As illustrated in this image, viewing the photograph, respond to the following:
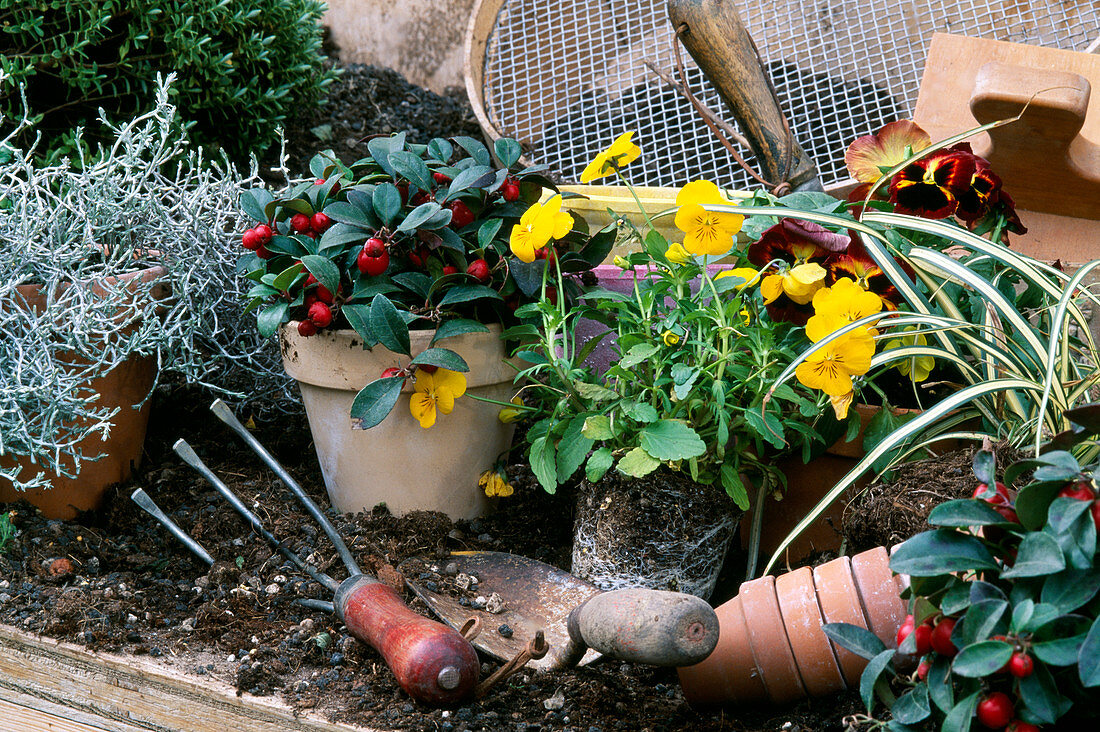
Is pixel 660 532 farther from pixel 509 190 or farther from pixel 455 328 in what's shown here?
pixel 509 190

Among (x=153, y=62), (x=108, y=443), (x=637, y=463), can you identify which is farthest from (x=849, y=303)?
(x=153, y=62)

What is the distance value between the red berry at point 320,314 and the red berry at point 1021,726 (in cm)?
82

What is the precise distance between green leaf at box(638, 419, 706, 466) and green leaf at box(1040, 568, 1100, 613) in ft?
1.34

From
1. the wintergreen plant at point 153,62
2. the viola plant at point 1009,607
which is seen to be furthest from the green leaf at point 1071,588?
the wintergreen plant at point 153,62

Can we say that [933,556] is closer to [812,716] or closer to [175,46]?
[812,716]

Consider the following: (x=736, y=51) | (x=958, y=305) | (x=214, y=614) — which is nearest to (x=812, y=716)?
(x=958, y=305)

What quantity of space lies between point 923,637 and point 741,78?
0.91 metres

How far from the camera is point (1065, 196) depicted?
4.30 feet

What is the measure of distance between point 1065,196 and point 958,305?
1.37 feet

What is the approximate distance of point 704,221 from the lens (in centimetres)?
95

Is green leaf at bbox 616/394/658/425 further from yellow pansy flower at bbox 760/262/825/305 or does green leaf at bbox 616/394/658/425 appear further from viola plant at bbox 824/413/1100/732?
viola plant at bbox 824/413/1100/732

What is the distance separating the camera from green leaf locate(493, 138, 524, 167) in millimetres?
1193

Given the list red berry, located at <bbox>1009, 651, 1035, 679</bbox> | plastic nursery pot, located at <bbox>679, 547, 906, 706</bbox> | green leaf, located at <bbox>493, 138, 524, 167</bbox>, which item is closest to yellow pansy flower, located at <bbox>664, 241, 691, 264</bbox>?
green leaf, located at <bbox>493, 138, 524, 167</bbox>

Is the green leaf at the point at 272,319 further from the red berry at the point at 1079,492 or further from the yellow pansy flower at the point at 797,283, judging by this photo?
the red berry at the point at 1079,492
